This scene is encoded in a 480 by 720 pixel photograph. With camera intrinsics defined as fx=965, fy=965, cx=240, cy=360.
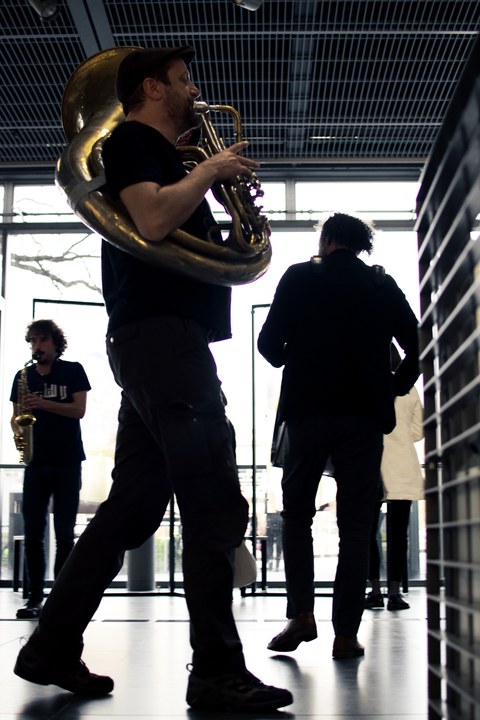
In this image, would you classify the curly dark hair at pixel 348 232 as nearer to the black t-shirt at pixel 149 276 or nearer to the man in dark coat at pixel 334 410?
the man in dark coat at pixel 334 410

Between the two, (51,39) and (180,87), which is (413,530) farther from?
(180,87)

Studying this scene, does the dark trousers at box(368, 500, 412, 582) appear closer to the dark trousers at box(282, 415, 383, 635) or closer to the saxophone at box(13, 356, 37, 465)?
the saxophone at box(13, 356, 37, 465)

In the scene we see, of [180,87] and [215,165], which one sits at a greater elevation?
[180,87]

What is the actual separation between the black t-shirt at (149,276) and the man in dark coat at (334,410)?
79 centimetres

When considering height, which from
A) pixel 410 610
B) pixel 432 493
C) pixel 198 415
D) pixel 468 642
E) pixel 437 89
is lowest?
pixel 410 610

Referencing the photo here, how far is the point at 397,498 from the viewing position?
17.2ft

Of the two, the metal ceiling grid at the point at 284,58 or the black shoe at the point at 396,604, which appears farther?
the metal ceiling grid at the point at 284,58

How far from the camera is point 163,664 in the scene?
8.93 feet

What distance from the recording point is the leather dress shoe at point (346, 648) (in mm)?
2875

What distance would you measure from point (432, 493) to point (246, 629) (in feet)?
8.89

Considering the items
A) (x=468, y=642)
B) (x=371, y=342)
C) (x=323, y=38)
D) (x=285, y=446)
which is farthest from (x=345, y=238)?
(x=323, y=38)

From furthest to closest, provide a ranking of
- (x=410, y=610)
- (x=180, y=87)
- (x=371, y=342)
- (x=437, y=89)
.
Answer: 1. (x=437, y=89)
2. (x=410, y=610)
3. (x=371, y=342)
4. (x=180, y=87)

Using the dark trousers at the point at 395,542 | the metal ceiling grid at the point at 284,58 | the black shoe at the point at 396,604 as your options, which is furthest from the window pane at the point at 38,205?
the black shoe at the point at 396,604

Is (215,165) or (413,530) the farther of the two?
(413,530)
